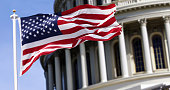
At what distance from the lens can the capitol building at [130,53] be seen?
44000mm

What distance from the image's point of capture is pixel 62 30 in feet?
85.8

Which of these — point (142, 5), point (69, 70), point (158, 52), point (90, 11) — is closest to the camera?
point (90, 11)

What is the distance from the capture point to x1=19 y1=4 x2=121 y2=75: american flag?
25.0m

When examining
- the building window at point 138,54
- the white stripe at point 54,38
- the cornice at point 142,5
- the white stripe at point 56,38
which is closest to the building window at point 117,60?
the building window at point 138,54

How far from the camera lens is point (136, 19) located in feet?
151

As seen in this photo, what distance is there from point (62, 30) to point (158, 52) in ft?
72.7

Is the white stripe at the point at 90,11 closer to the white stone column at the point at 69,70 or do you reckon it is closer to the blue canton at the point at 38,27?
the blue canton at the point at 38,27

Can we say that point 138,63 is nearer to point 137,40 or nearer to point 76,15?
point 137,40

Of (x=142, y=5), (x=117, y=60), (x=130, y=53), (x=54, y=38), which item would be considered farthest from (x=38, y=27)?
(x=117, y=60)

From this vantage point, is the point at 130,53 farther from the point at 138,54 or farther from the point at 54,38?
the point at 54,38

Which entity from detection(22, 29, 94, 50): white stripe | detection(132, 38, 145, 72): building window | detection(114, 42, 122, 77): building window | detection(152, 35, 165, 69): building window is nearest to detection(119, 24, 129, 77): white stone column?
detection(132, 38, 145, 72): building window

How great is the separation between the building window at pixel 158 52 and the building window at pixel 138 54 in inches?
56.3

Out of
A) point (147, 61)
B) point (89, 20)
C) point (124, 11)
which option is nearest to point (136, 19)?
point (124, 11)

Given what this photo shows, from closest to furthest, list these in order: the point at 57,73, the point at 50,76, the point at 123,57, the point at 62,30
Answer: the point at 62,30
the point at 123,57
the point at 57,73
the point at 50,76
